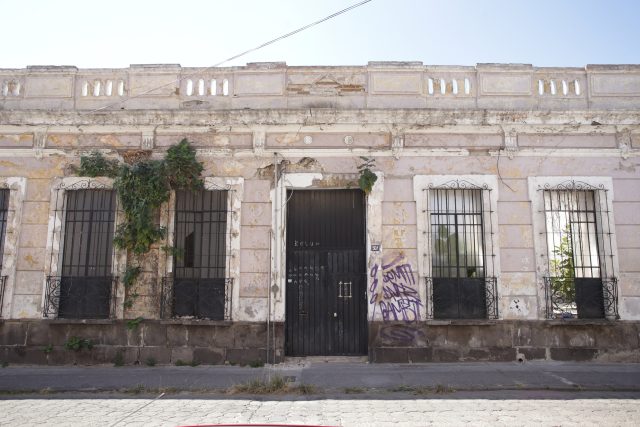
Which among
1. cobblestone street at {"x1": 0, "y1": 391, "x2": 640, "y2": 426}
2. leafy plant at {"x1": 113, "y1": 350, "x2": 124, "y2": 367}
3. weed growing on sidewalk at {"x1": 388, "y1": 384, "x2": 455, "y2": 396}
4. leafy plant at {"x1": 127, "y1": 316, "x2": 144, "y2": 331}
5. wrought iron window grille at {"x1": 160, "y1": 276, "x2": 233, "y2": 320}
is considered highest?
wrought iron window grille at {"x1": 160, "y1": 276, "x2": 233, "y2": 320}

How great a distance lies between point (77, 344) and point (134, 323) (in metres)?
1.07

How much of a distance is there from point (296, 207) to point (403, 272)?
2.35 m

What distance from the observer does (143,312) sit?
28.3 feet

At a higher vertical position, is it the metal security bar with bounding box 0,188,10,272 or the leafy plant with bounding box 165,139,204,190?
the leafy plant with bounding box 165,139,204,190

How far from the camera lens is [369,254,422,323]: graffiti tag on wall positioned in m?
8.53

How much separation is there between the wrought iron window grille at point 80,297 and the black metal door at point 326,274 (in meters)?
3.31

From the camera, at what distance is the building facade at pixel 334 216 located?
8.54 meters

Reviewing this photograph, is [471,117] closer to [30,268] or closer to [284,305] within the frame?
[284,305]

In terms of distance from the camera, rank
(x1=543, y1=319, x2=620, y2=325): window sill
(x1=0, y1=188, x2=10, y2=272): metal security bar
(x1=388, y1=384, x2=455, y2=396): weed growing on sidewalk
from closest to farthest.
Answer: (x1=388, y1=384, x2=455, y2=396): weed growing on sidewalk
(x1=543, y1=319, x2=620, y2=325): window sill
(x1=0, y1=188, x2=10, y2=272): metal security bar

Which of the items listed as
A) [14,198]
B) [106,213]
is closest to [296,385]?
[106,213]

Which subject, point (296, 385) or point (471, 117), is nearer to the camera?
point (296, 385)

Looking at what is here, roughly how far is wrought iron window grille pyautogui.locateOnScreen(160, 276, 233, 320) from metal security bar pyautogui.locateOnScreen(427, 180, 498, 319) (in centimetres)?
374

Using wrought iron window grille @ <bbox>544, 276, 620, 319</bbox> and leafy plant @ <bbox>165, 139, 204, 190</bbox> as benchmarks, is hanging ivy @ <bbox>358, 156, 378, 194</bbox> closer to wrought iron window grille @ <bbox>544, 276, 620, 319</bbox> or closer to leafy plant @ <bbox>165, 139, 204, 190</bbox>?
leafy plant @ <bbox>165, 139, 204, 190</bbox>

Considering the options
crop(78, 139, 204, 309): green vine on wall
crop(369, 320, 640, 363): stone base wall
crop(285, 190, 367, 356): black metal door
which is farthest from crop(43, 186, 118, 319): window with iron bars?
crop(369, 320, 640, 363): stone base wall
